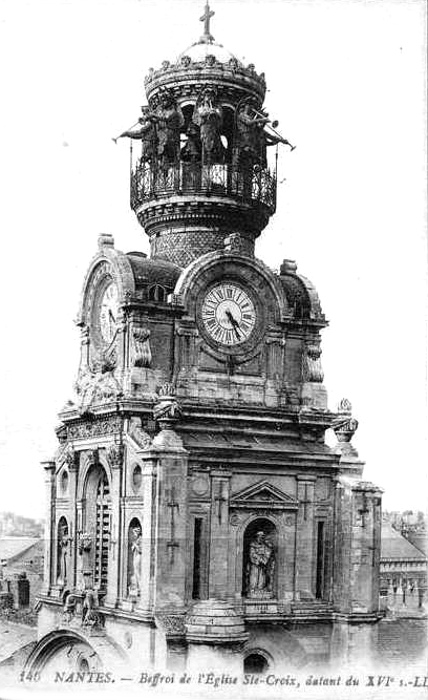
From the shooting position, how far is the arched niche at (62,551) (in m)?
35.3

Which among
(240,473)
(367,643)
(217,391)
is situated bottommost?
(367,643)

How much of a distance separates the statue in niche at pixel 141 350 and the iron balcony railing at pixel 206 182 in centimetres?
409

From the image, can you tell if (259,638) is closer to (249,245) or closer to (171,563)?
(171,563)

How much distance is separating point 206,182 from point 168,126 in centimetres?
177

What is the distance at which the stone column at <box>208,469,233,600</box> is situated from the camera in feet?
103

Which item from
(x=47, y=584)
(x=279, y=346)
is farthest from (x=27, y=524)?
(x=279, y=346)

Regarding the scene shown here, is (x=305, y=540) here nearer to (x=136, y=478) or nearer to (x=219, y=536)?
(x=219, y=536)

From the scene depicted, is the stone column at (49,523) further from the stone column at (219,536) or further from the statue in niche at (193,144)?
the statue in niche at (193,144)

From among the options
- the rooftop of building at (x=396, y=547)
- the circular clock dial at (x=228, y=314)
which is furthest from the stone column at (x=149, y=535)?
the rooftop of building at (x=396, y=547)

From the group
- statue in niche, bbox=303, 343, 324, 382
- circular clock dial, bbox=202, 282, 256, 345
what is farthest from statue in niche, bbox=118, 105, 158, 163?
statue in niche, bbox=303, 343, 324, 382

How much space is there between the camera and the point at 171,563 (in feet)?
100

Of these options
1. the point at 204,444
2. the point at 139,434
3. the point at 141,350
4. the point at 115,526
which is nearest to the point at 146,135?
the point at 141,350

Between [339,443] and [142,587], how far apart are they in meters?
6.45

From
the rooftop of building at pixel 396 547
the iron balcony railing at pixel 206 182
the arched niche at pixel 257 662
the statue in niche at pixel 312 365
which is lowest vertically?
the arched niche at pixel 257 662
